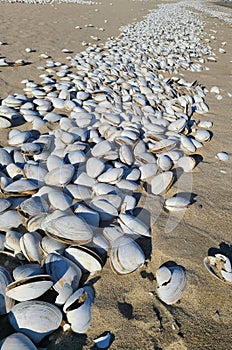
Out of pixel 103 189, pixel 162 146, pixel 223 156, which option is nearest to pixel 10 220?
pixel 103 189

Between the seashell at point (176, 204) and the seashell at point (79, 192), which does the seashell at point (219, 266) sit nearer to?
the seashell at point (176, 204)

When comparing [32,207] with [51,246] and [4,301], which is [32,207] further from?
[4,301]

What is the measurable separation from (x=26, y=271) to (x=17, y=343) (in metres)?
0.35

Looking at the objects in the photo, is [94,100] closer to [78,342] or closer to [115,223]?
[115,223]

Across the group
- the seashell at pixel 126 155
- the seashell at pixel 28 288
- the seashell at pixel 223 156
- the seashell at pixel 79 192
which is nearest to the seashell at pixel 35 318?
the seashell at pixel 28 288

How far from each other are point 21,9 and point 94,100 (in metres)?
7.72

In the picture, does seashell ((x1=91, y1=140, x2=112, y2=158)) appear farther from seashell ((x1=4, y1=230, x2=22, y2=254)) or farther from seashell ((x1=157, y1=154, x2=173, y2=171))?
seashell ((x1=4, y1=230, x2=22, y2=254))

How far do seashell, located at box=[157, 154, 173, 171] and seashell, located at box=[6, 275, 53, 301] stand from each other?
136cm

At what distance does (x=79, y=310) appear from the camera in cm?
140

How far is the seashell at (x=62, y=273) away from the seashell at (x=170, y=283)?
425 millimetres

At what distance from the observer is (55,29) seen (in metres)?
7.14

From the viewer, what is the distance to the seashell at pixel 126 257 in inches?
63.6

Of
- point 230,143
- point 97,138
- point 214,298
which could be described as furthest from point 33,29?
point 214,298

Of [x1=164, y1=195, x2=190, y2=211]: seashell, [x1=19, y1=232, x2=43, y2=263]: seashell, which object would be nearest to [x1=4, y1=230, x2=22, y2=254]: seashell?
[x1=19, y1=232, x2=43, y2=263]: seashell
